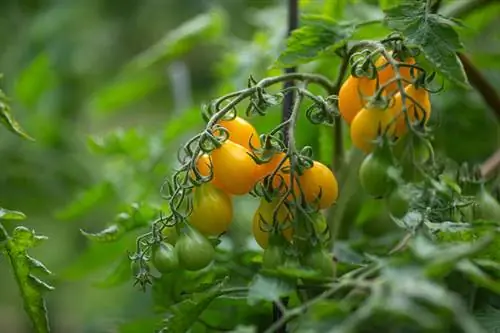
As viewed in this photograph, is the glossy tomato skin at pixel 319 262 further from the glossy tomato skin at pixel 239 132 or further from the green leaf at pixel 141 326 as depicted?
the green leaf at pixel 141 326

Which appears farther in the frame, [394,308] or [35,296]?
[35,296]

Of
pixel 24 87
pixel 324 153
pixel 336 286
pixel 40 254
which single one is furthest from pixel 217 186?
pixel 40 254

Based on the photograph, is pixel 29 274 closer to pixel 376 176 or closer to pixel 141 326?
pixel 141 326

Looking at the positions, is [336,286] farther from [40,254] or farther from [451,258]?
[40,254]

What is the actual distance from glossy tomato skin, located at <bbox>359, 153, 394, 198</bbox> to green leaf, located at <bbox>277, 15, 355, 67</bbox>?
0.15 meters

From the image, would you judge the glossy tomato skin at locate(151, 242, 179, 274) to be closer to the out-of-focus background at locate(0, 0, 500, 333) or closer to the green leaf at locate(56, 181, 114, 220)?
the out-of-focus background at locate(0, 0, 500, 333)

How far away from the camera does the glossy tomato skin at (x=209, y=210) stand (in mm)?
593

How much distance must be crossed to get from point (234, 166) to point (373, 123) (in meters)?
0.10

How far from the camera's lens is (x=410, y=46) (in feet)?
1.95

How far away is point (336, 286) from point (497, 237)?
0.12 metres

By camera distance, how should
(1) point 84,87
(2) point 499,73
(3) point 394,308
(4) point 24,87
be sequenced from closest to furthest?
(3) point 394,308, (2) point 499,73, (4) point 24,87, (1) point 84,87

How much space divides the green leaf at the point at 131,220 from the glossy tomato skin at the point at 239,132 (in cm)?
17

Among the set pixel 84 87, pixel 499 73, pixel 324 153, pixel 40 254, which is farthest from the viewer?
pixel 84 87

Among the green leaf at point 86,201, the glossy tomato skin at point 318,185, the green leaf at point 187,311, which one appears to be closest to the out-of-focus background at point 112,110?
the green leaf at point 86,201
